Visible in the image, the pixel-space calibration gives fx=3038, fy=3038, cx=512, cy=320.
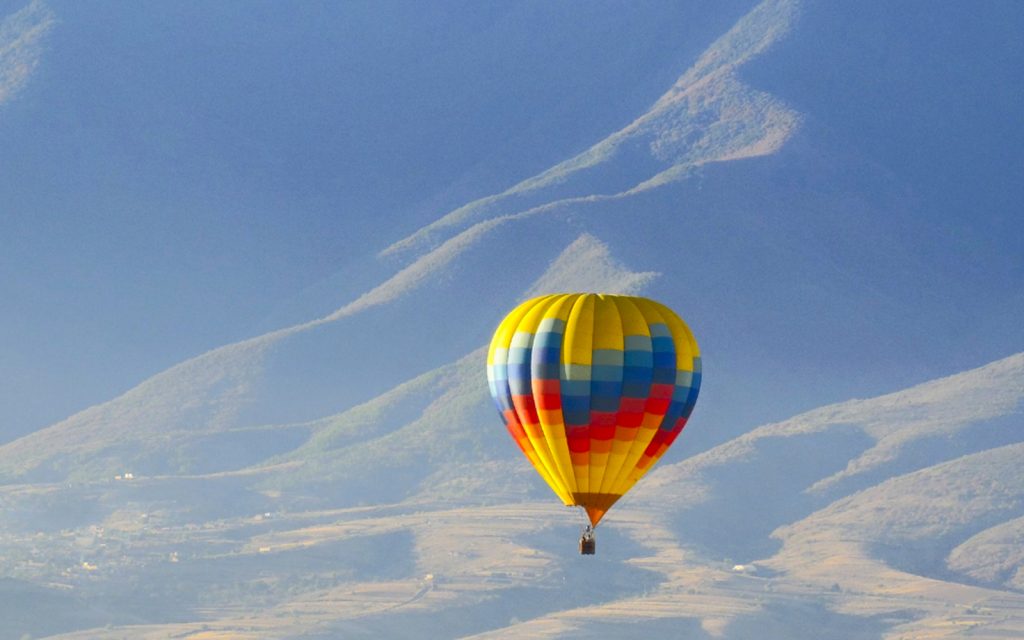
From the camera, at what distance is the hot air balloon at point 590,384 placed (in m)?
103

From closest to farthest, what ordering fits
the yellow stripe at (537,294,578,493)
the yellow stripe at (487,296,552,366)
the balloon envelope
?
the yellow stripe at (537,294,578,493), the balloon envelope, the yellow stripe at (487,296,552,366)

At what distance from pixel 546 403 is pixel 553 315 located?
9.92 feet

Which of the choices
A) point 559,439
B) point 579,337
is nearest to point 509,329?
point 579,337

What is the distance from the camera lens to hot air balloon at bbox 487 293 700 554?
103 metres

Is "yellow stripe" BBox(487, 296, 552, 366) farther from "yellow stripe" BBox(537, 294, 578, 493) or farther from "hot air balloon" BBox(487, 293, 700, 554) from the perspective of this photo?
"yellow stripe" BBox(537, 294, 578, 493)

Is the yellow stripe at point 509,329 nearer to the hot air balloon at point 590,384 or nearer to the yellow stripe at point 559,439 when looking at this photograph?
the hot air balloon at point 590,384

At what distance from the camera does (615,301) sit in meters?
104

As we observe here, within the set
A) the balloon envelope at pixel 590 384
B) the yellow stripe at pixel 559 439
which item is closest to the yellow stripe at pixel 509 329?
the balloon envelope at pixel 590 384

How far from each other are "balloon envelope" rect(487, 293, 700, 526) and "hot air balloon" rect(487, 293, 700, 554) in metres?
0.03

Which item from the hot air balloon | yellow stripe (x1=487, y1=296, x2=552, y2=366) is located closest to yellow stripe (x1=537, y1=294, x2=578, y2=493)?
the hot air balloon

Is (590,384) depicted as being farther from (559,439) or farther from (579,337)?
(559,439)

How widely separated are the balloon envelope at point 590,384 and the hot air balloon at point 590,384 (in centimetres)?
3

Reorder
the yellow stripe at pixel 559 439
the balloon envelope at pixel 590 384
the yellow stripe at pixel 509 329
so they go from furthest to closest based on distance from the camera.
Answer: the yellow stripe at pixel 509 329 < the balloon envelope at pixel 590 384 < the yellow stripe at pixel 559 439

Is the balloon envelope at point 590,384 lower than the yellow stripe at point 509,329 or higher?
lower
